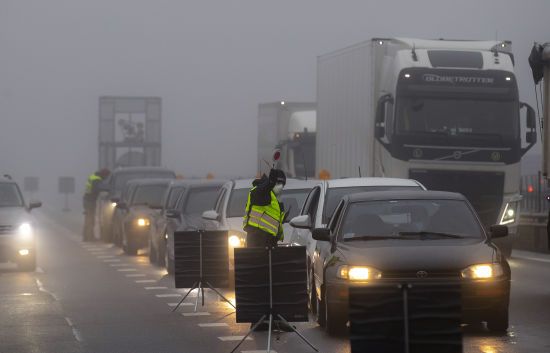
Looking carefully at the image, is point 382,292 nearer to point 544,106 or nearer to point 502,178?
point 544,106

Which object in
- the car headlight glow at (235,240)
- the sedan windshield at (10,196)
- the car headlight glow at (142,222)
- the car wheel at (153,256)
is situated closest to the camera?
the car headlight glow at (235,240)

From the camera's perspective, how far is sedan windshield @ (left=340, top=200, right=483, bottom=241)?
14.5 meters

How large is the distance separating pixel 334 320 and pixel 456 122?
1149 cm

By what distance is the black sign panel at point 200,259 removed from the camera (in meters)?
17.9

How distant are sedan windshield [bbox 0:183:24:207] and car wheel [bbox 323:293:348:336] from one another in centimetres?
1319

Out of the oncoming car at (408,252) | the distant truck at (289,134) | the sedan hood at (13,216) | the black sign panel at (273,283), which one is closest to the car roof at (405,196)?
the oncoming car at (408,252)

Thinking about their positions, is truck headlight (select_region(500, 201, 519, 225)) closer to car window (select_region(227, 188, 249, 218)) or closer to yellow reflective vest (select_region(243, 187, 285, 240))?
car window (select_region(227, 188, 249, 218))

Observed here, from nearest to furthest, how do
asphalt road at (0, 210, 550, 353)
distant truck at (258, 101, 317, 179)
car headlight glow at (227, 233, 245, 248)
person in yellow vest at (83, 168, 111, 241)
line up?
1. asphalt road at (0, 210, 550, 353)
2. car headlight glow at (227, 233, 245, 248)
3. distant truck at (258, 101, 317, 179)
4. person in yellow vest at (83, 168, 111, 241)

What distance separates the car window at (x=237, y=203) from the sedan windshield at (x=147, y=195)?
426 inches

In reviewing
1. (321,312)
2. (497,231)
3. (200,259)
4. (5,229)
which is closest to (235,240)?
(200,259)

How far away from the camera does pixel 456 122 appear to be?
25266 millimetres

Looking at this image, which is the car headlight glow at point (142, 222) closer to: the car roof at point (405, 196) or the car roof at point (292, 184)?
Answer: the car roof at point (292, 184)

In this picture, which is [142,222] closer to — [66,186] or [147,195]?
[147,195]

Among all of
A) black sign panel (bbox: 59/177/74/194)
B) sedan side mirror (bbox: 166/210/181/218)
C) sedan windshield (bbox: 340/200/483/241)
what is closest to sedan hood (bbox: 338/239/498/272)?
sedan windshield (bbox: 340/200/483/241)
